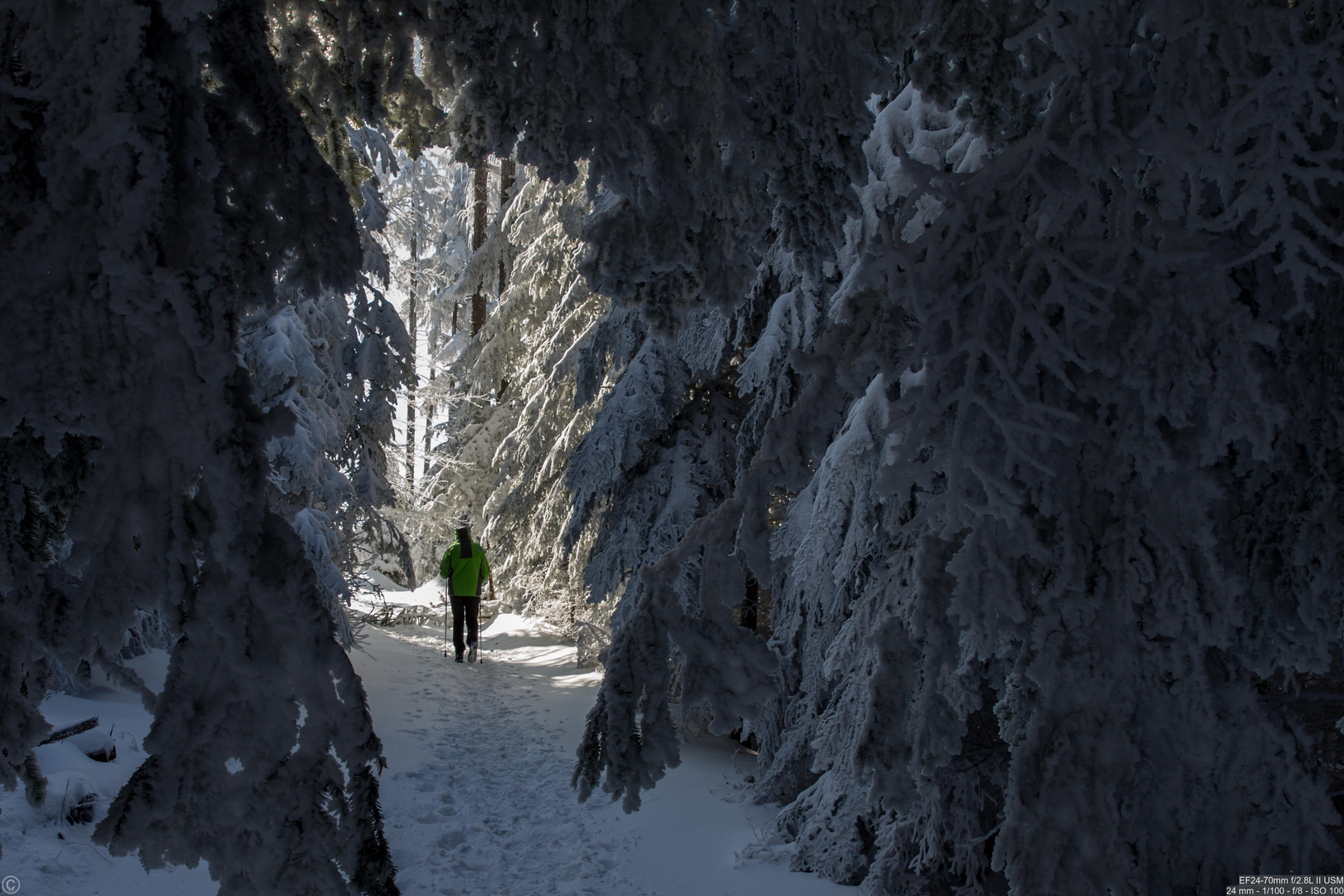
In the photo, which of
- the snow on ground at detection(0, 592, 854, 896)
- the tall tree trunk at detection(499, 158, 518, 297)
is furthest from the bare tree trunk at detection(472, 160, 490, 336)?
the snow on ground at detection(0, 592, 854, 896)

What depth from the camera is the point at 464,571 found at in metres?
12.7

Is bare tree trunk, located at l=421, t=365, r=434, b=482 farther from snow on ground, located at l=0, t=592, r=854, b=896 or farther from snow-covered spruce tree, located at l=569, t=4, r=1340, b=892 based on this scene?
snow-covered spruce tree, located at l=569, t=4, r=1340, b=892

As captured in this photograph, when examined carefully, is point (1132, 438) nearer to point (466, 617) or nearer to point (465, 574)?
point (465, 574)

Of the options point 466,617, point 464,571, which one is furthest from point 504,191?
point 466,617

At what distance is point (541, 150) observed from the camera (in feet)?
7.74

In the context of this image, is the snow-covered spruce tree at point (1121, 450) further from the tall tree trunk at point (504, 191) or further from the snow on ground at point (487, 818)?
the tall tree trunk at point (504, 191)

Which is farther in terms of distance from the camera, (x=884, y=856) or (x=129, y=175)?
(x=884, y=856)

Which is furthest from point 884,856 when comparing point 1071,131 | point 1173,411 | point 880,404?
point 1071,131

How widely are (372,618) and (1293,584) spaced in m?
16.7

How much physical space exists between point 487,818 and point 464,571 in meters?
6.43

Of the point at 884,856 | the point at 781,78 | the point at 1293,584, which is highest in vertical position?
the point at 781,78

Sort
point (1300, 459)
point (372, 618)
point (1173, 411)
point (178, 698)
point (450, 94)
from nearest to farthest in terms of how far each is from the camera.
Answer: point (178, 698) < point (1173, 411) < point (1300, 459) < point (450, 94) < point (372, 618)

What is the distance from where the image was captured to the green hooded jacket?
1271cm

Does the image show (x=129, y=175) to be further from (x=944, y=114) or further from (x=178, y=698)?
(x=944, y=114)
